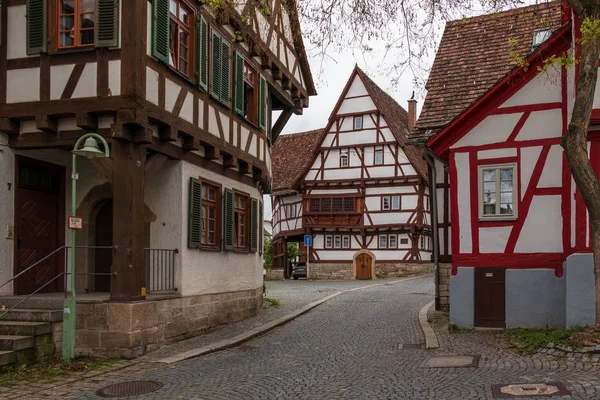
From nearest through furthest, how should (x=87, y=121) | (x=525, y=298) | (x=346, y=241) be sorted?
(x=87, y=121), (x=525, y=298), (x=346, y=241)

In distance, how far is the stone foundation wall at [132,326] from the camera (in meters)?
11.0

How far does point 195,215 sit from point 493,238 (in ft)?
20.0

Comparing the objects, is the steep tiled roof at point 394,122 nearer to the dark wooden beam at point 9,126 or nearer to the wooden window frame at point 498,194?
the wooden window frame at point 498,194

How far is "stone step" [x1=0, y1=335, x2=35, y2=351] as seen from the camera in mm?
10008

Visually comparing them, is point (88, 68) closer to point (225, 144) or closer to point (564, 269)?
point (225, 144)

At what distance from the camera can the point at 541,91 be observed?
13.8 meters

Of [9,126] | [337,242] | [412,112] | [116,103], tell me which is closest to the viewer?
[116,103]

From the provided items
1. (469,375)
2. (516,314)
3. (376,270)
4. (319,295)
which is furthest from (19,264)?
(376,270)

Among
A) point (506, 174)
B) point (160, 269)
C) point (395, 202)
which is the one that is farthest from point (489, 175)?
point (395, 202)

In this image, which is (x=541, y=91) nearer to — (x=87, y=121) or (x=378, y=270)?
(x=87, y=121)

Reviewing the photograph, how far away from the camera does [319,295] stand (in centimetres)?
2483

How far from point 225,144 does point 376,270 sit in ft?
85.0

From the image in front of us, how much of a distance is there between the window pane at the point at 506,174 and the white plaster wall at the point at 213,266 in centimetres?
603

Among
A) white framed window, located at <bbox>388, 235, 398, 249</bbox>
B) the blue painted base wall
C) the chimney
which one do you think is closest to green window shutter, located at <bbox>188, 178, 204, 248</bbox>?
the blue painted base wall
